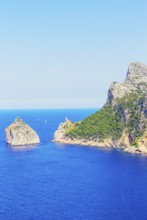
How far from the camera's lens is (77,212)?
125750 millimetres

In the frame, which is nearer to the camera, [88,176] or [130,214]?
[130,214]

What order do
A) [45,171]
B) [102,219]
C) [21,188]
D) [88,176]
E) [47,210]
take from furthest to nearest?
1. [45,171]
2. [88,176]
3. [21,188]
4. [47,210]
5. [102,219]

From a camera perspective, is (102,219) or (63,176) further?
(63,176)

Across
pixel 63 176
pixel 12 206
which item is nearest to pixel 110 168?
pixel 63 176

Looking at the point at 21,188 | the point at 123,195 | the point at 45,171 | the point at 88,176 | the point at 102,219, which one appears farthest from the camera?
the point at 45,171

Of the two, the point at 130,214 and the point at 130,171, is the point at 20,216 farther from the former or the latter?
the point at 130,171

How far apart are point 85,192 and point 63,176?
29.0 metres

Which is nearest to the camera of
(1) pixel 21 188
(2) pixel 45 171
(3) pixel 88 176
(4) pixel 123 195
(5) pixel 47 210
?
(5) pixel 47 210

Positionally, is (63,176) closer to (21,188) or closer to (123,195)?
(21,188)

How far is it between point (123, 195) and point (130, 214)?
20.4 m

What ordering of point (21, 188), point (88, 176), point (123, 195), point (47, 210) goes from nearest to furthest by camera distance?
1. point (47, 210)
2. point (123, 195)
3. point (21, 188)
4. point (88, 176)

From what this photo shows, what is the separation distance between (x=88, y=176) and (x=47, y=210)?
5032 centimetres

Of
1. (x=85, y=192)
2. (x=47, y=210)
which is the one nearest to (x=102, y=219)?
(x=47, y=210)

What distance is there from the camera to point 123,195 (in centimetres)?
14450
